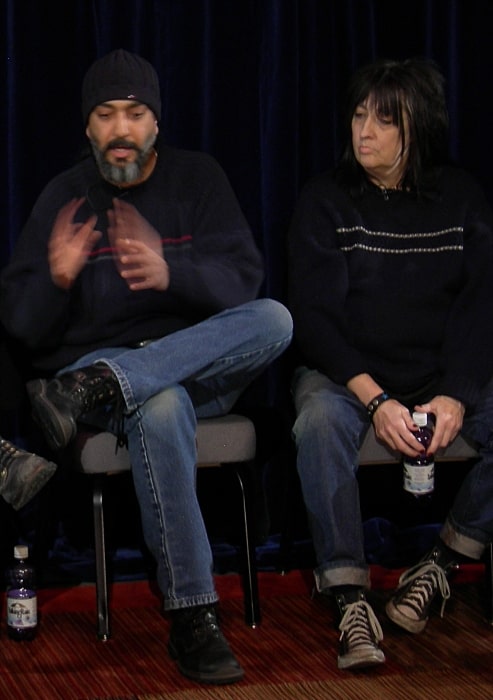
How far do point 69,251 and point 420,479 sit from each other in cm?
98

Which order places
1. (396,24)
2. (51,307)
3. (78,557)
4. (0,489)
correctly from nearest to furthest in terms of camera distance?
(0,489), (51,307), (78,557), (396,24)

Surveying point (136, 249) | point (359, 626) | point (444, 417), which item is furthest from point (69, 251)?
point (359, 626)

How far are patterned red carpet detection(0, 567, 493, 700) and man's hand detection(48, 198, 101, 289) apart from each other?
83 centimetres

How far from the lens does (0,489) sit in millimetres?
2660

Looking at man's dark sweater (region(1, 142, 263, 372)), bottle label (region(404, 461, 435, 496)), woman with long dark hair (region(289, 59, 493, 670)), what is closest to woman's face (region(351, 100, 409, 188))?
woman with long dark hair (region(289, 59, 493, 670))

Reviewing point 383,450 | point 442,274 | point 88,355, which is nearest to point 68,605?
point 88,355

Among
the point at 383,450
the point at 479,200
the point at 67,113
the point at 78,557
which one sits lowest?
the point at 78,557

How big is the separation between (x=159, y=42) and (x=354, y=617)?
1735mm

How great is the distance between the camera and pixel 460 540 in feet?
9.55

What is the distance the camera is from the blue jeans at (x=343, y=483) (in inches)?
108

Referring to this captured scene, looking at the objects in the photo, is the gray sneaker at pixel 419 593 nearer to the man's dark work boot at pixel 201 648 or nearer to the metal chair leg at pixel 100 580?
the man's dark work boot at pixel 201 648

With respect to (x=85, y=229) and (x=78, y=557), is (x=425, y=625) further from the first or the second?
(x=85, y=229)

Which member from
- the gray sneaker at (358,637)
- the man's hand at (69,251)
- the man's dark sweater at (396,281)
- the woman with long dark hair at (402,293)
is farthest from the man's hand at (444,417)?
the man's hand at (69,251)

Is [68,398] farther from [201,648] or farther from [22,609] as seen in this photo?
[201,648]
